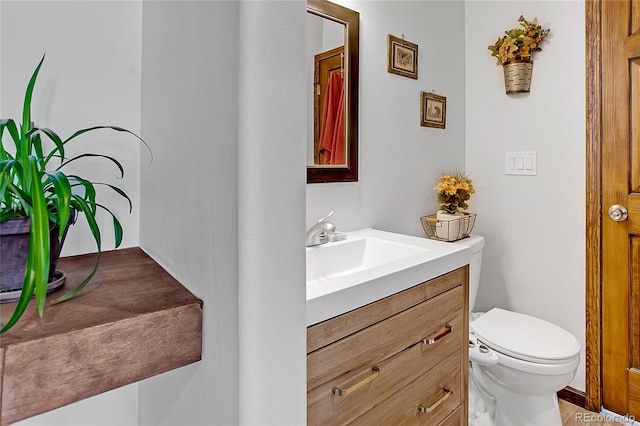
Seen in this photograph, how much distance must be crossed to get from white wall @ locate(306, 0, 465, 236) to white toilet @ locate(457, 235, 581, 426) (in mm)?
405

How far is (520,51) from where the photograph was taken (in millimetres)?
1893

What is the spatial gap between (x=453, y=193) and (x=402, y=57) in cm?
67

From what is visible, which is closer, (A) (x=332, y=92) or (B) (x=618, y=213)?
(A) (x=332, y=92)

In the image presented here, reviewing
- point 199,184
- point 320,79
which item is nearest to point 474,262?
point 320,79

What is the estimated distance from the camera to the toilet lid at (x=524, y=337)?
1.44 m

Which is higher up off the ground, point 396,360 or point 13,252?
point 13,252

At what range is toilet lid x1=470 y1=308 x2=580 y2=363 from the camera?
144cm

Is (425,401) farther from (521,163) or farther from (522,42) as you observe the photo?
(522,42)

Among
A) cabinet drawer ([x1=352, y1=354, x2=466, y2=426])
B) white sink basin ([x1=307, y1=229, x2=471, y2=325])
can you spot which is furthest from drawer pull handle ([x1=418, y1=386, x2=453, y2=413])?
white sink basin ([x1=307, y1=229, x2=471, y2=325])

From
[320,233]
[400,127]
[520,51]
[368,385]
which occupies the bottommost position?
[368,385]

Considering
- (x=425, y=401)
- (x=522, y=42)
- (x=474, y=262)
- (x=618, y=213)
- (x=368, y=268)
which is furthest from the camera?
(x=522, y=42)

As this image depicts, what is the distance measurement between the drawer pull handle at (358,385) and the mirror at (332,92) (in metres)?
0.74

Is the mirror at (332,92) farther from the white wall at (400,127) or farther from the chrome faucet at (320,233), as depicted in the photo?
the chrome faucet at (320,233)

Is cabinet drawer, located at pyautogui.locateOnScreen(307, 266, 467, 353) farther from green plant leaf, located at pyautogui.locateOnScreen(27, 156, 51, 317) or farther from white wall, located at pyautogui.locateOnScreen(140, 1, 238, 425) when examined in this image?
green plant leaf, located at pyautogui.locateOnScreen(27, 156, 51, 317)
